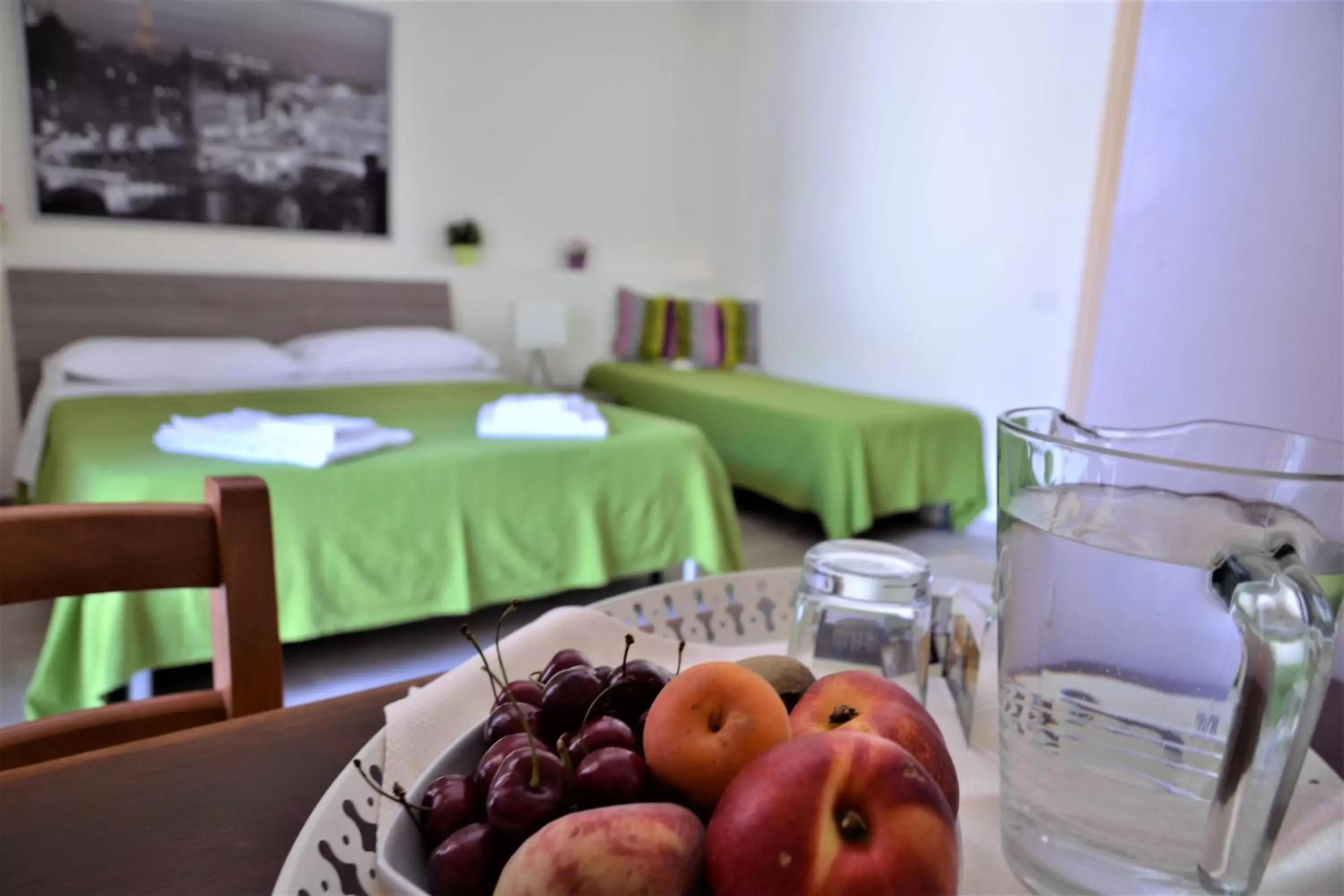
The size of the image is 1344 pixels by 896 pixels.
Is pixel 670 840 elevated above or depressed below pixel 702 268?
below

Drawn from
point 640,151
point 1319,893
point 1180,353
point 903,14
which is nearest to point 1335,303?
point 1180,353

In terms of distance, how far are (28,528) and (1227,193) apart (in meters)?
1.92

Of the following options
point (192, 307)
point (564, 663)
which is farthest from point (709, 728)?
point (192, 307)

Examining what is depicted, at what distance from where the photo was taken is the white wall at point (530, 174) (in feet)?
12.1

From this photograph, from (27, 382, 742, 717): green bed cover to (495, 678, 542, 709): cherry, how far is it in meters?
1.24

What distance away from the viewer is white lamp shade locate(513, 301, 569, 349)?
4035 mm

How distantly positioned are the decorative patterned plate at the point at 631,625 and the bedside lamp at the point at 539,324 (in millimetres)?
3367

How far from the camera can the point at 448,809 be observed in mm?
360

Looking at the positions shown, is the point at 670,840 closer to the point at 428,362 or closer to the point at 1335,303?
the point at 1335,303

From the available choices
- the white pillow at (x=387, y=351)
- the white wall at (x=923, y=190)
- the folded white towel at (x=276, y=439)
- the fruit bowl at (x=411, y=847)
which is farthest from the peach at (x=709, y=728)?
the white pillow at (x=387, y=351)

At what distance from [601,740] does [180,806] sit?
30 cm

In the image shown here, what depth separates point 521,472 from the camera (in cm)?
214

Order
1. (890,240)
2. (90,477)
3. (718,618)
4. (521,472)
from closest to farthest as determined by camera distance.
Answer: (718,618) → (90,477) → (521,472) → (890,240)

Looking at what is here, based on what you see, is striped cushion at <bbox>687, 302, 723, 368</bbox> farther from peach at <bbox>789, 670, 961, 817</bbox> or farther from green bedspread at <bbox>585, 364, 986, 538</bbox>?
peach at <bbox>789, 670, 961, 817</bbox>
